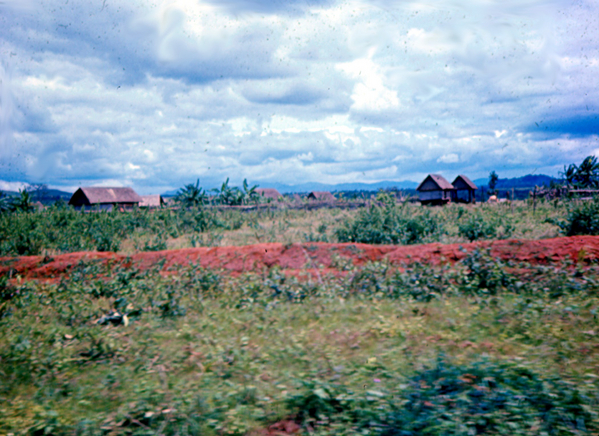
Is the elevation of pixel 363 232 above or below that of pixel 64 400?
above

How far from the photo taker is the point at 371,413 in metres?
3.12

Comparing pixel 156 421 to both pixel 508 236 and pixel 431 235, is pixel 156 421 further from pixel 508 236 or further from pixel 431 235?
pixel 508 236

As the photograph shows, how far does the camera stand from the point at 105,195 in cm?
4022

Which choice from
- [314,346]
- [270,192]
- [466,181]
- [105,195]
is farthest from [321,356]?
[270,192]

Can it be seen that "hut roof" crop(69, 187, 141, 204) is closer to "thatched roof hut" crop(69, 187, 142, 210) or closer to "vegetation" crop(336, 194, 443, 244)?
"thatched roof hut" crop(69, 187, 142, 210)

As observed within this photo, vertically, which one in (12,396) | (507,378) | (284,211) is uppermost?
(284,211)

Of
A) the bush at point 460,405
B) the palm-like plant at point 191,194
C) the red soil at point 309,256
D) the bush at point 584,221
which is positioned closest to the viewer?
→ the bush at point 460,405

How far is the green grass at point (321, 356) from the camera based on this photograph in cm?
315

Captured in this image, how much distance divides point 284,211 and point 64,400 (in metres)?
20.3

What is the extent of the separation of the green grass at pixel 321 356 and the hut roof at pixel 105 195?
33986 millimetres

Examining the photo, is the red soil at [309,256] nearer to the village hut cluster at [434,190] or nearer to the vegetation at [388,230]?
the vegetation at [388,230]

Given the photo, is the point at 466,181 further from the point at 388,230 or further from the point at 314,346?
the point at 314,346

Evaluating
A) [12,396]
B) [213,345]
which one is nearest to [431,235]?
A: [213,345]

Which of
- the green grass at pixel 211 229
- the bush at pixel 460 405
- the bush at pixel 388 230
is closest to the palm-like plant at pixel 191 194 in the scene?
the green grass at pixel 211 229
